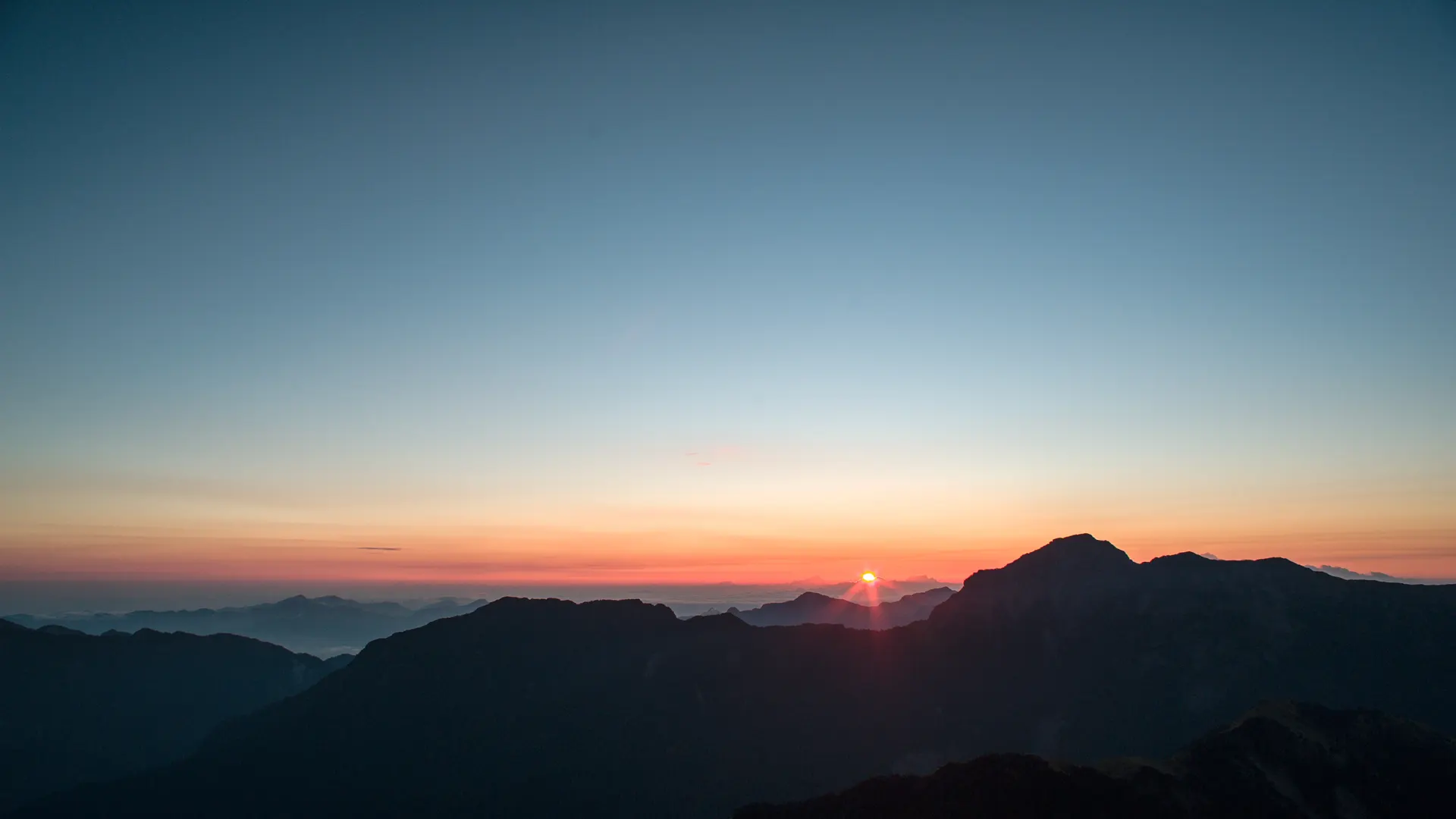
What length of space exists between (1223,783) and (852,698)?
102m

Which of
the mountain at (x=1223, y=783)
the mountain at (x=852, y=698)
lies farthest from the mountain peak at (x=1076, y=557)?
the mountain at (x=1223, y=783)

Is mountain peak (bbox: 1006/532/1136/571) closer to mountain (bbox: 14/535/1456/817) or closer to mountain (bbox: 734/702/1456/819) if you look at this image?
mountain (bbox: 14/535/1456/817)

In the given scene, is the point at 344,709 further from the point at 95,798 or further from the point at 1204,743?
the point at 1204,743

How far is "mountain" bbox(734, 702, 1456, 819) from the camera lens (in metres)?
73.7

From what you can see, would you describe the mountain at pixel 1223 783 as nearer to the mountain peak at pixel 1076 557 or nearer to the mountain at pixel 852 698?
the mountain at pixel 852 698

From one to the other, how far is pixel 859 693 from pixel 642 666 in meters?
53.4

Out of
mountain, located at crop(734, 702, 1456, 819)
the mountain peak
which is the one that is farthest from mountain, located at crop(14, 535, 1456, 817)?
mountain, located at crop(734, 702, 1456, 819)

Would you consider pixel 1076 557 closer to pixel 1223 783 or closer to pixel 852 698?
pixel 852 698

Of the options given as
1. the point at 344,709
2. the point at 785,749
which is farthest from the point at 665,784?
the point at 344,709

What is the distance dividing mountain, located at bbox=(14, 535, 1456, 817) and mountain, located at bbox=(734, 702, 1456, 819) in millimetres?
53736

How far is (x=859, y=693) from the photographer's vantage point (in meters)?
174

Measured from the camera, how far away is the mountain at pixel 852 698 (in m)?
A: 142

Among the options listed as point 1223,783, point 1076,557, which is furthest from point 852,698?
point 1223,783

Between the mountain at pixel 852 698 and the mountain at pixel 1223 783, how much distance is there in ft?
176
